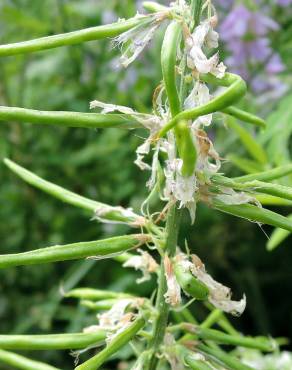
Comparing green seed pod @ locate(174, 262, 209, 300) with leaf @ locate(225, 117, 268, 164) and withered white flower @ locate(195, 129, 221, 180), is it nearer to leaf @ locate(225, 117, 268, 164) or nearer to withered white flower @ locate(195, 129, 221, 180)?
withered white flower @ locate(195, 129, 221, 180)

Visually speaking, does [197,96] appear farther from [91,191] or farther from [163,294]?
[91,191]

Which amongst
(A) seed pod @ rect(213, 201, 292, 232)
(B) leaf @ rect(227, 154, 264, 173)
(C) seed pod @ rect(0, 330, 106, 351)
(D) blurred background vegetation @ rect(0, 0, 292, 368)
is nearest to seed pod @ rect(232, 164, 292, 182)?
(A) seed pod @ rect(213, 201, 292, 232)

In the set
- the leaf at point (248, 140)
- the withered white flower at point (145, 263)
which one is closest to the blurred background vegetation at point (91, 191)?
the leaf at point (248, 140)

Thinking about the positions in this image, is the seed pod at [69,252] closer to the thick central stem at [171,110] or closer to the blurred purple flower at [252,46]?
the thick central stem at [171,110]

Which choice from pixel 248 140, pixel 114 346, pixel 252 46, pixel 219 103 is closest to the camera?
pixel 219 103

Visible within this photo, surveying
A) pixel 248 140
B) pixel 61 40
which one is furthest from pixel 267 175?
pixel 248 140
